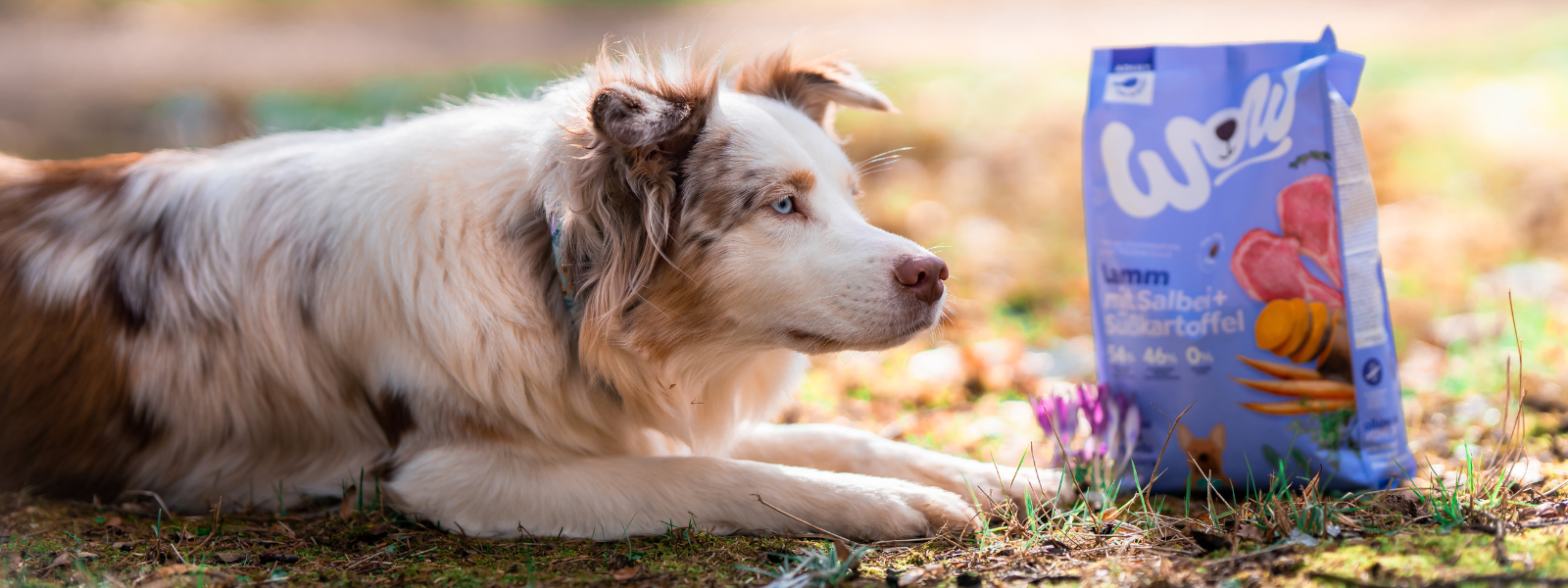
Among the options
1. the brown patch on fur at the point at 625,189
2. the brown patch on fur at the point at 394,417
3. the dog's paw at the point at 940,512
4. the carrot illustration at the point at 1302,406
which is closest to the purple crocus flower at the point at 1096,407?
the carrot illustration at the point at 1302,406

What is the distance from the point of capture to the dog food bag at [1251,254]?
2568 millimetres

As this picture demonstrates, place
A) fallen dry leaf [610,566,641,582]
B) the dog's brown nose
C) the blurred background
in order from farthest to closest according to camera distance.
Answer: the blurred background, the dog's brown nose, fallen dry leaf [610,566,641,582]

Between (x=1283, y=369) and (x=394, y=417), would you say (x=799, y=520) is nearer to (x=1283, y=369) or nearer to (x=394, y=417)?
(x=394, y=417)

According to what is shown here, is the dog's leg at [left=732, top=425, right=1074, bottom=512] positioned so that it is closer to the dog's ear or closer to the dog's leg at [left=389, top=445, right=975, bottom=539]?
the dog's leg at [left=389, top=445, right=975, bottom=539]

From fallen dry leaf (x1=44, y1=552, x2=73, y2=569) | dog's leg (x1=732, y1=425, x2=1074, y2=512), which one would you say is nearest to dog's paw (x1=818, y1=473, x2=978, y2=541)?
dog's leg (x1=732, y1=425, x2=1074, y2=512)

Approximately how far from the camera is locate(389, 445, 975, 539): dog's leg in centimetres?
254

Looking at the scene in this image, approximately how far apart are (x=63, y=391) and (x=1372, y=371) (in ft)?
11.3

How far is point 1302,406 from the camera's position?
2.63 metres

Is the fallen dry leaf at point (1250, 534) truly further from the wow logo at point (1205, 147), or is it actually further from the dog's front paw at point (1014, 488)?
the wow logo at point (1205, 147)

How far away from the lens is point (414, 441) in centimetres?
273

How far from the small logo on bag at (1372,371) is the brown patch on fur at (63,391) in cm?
321

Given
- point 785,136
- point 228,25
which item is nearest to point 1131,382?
point 785,136

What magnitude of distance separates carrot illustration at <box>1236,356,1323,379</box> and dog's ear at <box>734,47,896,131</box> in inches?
50.1

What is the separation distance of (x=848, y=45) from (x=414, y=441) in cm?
1168
